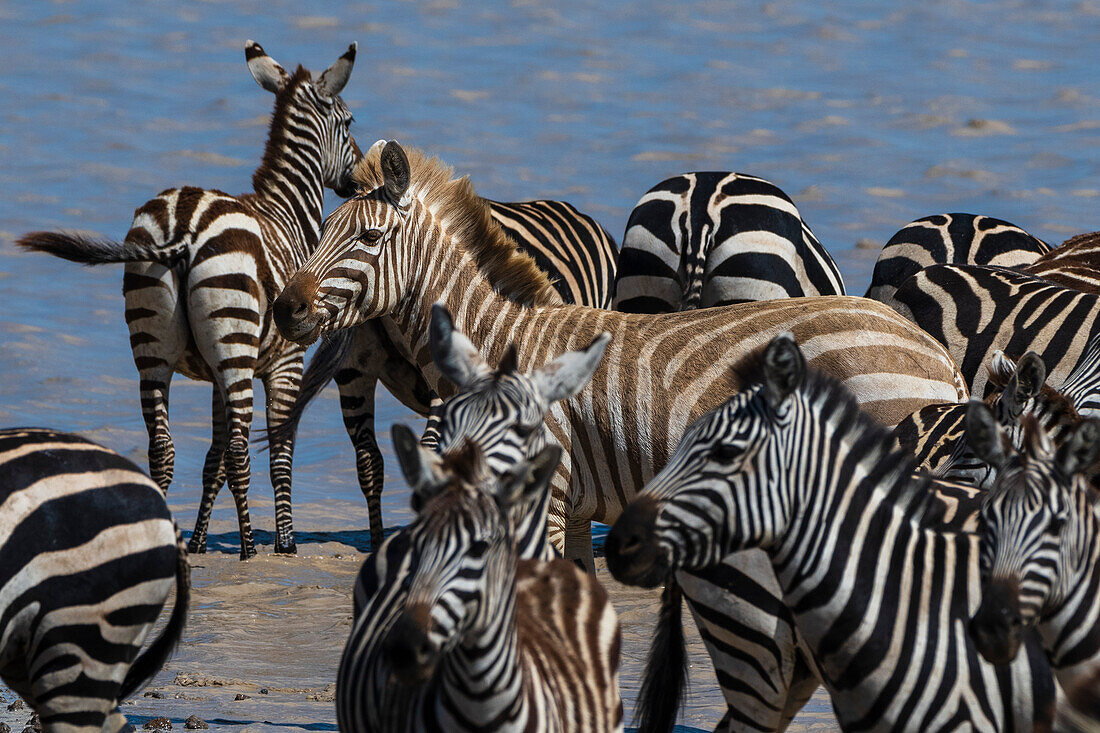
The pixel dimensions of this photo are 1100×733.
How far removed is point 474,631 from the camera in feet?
11.3

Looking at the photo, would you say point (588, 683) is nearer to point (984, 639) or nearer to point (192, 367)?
point (984, 639)

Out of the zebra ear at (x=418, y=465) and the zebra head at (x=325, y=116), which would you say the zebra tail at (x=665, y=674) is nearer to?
the zebra ear at (x=418, y=465)

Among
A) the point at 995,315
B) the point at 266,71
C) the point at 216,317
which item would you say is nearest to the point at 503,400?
the point at 995,315

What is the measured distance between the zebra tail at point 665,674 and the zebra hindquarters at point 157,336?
5048 millimetres

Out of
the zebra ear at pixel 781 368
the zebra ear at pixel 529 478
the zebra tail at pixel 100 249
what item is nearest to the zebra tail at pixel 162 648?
the zebra ear at pixel 529 478

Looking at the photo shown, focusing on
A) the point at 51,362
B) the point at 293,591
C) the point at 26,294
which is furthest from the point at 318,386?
the point at 26,294

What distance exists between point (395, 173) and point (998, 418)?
120 inches

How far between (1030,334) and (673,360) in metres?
2.60

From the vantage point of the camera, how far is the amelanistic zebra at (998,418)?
211 inches

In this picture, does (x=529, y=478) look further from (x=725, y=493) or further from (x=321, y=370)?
(x=321, y=370)

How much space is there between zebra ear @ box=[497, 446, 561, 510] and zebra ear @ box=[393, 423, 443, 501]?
0.16 m

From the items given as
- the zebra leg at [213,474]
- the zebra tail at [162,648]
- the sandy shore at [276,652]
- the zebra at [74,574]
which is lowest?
the sandy shore at [276,652]

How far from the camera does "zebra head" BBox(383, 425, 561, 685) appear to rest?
10.8 ft

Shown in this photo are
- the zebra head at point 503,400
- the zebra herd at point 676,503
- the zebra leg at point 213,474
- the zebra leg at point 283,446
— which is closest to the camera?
the zebra herd at point 676,503
